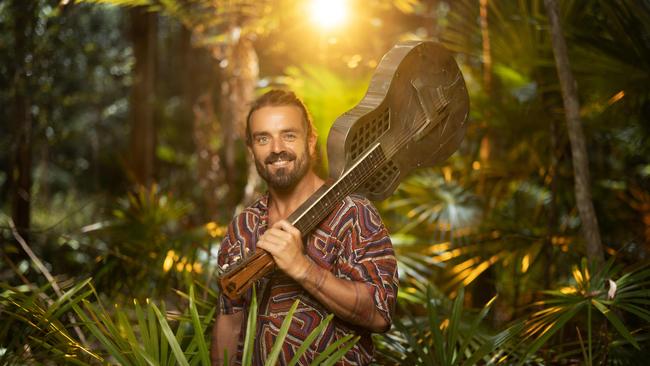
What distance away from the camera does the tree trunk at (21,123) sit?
3.20 metres

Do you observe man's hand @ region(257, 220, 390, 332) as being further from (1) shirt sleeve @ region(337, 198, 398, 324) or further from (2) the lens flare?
(2) the lens flare

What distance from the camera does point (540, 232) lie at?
322 cm

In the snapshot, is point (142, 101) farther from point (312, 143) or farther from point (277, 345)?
point (277, 345)

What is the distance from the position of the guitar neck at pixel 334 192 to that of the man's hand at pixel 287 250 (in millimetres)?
46

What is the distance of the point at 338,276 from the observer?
1.48 m

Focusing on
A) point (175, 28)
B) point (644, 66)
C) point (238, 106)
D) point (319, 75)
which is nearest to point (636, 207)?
point (644, 66)

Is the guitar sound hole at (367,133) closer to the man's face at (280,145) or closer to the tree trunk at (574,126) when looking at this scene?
the man's face at (280,145)

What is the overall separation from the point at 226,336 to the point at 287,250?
0.36 metres

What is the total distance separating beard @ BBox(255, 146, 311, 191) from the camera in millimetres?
1478

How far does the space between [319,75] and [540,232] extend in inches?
51.8

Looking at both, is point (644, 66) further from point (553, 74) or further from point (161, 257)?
point (161, 257)

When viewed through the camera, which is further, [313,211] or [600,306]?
[600,306]

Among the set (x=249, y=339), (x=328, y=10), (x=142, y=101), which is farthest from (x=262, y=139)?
(x=142, y=101)

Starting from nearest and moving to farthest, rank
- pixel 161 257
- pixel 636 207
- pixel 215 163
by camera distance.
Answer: pixel 161 257
pixel 636 207
pixel 215 163
